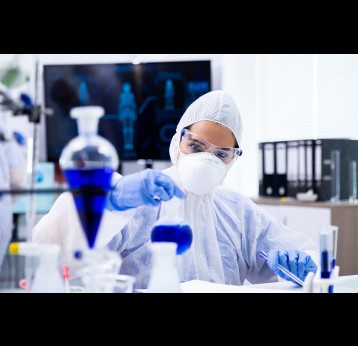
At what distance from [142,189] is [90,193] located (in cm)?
18

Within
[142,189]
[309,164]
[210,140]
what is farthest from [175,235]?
[309,164]

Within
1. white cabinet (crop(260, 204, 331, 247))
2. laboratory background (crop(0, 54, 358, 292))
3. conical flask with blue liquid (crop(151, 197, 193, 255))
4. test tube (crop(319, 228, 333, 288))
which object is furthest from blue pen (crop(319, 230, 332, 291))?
white cabinet (crop(260, 204, 331, 247))

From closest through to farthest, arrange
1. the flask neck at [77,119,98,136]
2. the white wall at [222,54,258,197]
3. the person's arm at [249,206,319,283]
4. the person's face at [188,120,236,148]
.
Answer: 1. the flask neck at [77,119,98,136]
2. the person's face at [188,120,236,148]
3. the person's arm at [249,206,319,283]
4. the white wall at [222,54,258,197]

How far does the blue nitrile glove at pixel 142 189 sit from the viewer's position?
109 centimetres

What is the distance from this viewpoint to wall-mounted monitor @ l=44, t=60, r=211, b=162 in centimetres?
302

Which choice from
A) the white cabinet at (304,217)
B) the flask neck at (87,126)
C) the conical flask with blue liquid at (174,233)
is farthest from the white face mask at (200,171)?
the white cabinet at (304,217)

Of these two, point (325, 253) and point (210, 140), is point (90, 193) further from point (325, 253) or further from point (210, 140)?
point (210, 140)

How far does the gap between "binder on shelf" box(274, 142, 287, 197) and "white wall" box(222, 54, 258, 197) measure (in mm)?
339

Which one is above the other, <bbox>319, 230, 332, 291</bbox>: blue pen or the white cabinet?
<bbox>319, 230, 332, 291</bbox>: blue pen

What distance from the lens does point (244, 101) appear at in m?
3.29

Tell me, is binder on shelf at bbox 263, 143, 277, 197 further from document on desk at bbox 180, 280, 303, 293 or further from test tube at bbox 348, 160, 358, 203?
document on desk at bbox 180, 280, 303, 293

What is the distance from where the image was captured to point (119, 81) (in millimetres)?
3088
